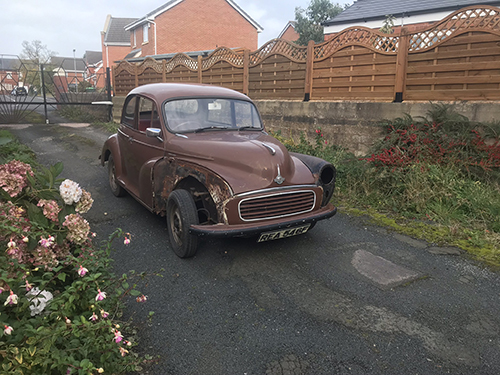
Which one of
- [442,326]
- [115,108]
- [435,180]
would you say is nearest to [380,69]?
[435,180]

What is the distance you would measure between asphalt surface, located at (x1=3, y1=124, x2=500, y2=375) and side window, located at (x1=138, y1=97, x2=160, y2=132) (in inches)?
54.2

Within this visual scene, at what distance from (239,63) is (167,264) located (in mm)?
8159

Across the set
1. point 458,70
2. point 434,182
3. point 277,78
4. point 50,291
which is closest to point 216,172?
point 50,291

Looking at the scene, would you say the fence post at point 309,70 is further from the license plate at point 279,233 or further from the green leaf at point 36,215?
the green leaf at point 36,215

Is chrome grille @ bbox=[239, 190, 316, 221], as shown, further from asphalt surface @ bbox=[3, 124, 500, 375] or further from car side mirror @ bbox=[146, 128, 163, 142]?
car side mirror @ bbox=[146, 128, 163, 142]

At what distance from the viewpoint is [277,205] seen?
3.78 m

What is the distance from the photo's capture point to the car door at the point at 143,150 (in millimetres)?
4645

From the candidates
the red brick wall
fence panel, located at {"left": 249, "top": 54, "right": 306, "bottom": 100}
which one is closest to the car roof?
fence panel, located at {"left": 249, "top": 54, "right": 306, "bottom": 100}

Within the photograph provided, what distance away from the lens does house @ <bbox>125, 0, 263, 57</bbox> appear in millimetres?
30406

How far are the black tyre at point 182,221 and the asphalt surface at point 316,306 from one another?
0.49 ft

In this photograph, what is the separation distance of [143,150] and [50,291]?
2688 millimetres

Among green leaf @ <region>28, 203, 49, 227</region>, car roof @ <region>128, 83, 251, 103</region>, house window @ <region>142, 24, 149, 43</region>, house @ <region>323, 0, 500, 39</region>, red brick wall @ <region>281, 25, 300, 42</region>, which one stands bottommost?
green leaf @ <region>28, 203, 49, 227</region>

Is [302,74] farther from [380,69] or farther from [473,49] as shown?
[473,49]

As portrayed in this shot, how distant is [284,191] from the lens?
3.78 metres
